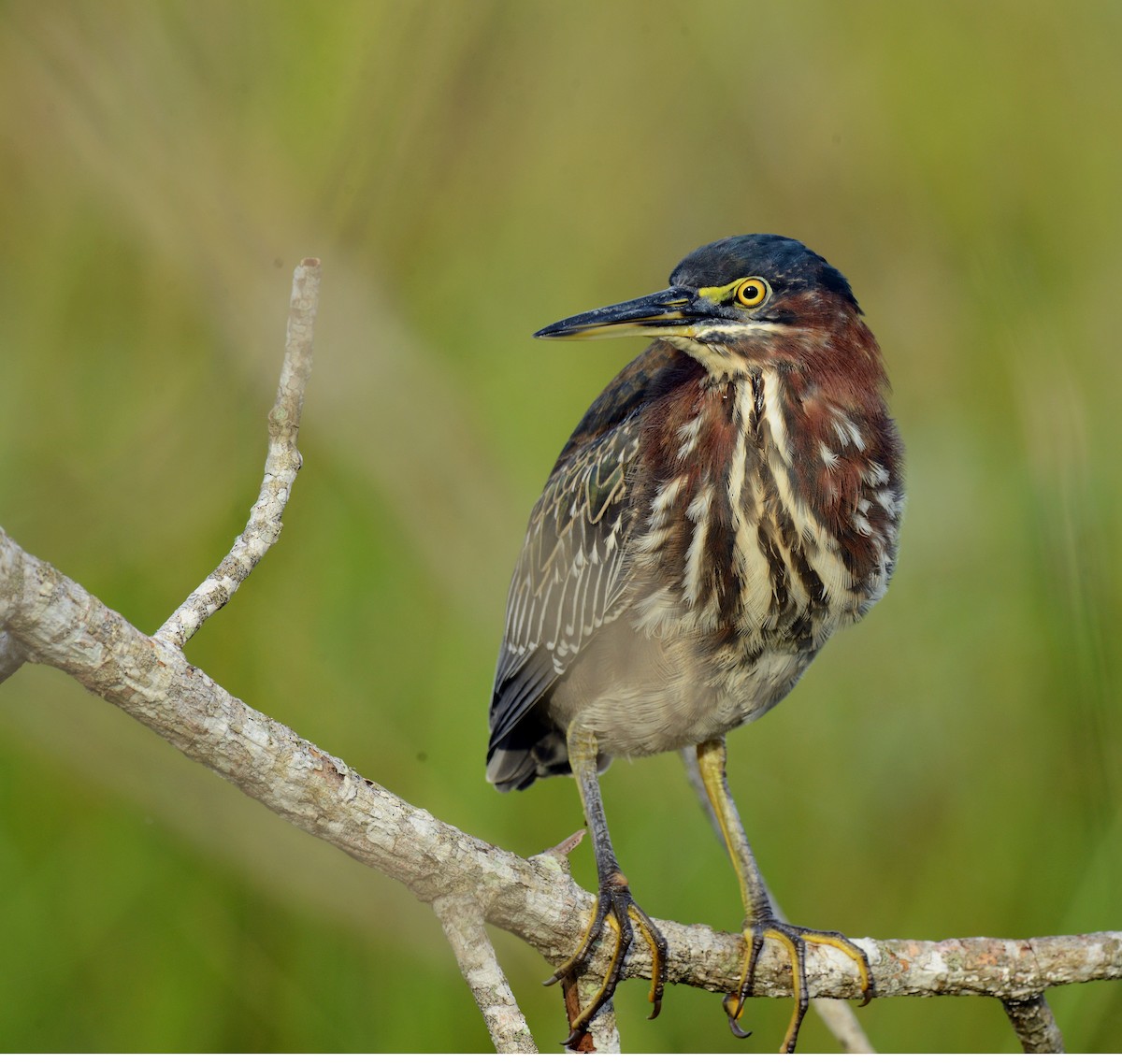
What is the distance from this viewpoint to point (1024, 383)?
2.87 meters

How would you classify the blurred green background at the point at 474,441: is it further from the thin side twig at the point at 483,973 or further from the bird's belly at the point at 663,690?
the thin side twig at the point at 483,973

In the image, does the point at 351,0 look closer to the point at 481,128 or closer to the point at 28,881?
the point at 481,128

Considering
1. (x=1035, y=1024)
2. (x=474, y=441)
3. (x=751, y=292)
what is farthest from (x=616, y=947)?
(x=474, y=441)

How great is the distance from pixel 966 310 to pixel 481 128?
1.41 metres

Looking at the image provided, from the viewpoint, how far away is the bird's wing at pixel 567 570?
2.14 meters

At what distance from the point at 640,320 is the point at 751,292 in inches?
7.6

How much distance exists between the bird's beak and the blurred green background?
917mm

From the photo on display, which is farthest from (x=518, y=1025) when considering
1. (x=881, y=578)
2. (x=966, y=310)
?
(x=966, y=310)

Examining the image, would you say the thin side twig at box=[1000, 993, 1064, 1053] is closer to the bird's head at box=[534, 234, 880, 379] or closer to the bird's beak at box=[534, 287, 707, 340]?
the bird's head at box=[534, 234, 880, 379]

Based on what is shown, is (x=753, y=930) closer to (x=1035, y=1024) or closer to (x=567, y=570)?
(x=1035, y=1024)

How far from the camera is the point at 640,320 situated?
6.44ft

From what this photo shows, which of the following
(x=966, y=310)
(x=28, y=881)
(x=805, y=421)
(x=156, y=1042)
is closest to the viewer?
(x=805, y=421)

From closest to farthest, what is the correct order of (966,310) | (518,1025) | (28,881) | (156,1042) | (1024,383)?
(518,1025), (156,1042), (28,881), (1024,383), (966,310)

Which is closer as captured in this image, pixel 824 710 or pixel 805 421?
pixel 805 421
